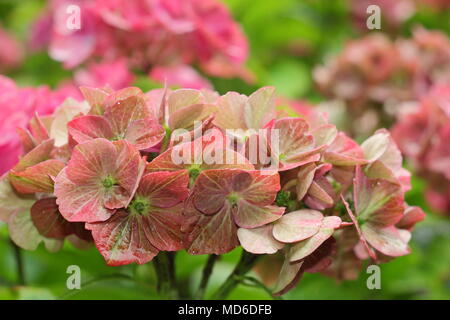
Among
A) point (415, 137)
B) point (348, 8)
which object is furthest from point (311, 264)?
point (348, 8)

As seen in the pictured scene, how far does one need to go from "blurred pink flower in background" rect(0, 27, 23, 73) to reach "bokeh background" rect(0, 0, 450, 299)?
0.02 m

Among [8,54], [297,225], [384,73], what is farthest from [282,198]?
[8,54]

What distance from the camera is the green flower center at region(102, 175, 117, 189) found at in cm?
55

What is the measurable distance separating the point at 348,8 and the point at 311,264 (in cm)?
102

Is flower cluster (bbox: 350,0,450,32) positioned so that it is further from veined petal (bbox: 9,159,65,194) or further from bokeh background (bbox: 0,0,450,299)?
veined petal (bbox: 9,159,65,194)

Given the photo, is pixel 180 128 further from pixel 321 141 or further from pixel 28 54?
pixel 28 54

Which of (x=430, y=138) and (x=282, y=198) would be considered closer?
(x=282, y=198)

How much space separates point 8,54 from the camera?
157cm

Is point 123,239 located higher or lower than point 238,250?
higher

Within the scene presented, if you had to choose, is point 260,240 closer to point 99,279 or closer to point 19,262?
point 99,279

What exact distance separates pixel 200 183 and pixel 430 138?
57 centimetres

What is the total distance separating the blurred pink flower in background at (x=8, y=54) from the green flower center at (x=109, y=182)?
3.54 ft

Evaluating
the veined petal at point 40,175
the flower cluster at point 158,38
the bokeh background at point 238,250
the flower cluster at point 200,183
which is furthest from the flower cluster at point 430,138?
the veined petal at point 40,175
